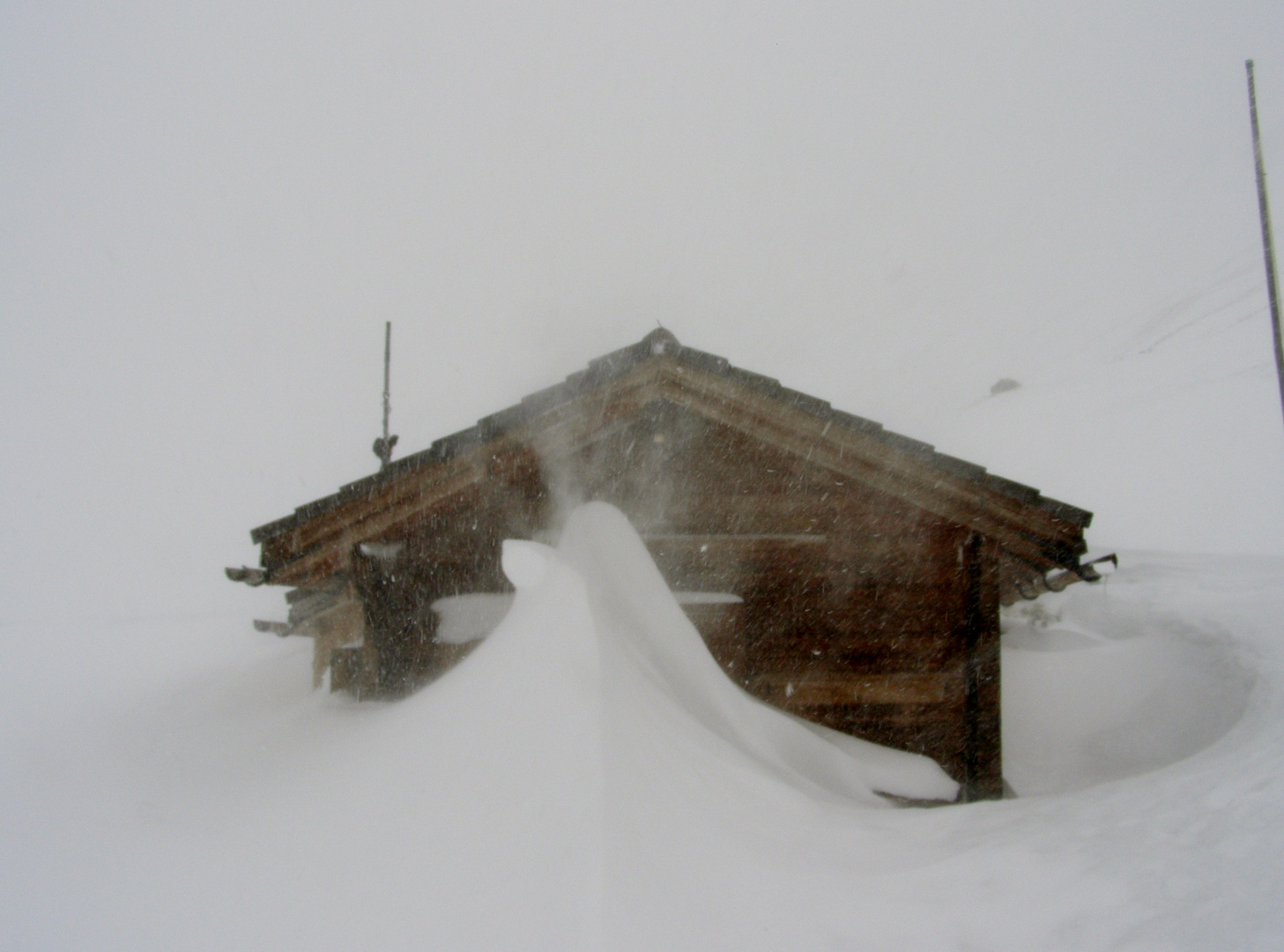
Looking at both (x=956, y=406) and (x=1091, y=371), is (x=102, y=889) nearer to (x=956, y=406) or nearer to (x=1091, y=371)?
(x=1091, y=371)

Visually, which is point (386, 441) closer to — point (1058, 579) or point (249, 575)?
point (249, 575)

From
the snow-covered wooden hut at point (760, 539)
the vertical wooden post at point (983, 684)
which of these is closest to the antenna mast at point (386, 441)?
the snow-covered wooden hut at point (760, 539)

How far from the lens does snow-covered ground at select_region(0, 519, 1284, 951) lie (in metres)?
2.03

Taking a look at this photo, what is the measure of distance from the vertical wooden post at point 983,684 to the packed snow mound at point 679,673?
0.81ft

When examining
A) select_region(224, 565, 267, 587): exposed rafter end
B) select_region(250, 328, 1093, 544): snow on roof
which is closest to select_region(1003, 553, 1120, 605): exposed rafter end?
select_region(250, 328, 1093, 544): snow on roof

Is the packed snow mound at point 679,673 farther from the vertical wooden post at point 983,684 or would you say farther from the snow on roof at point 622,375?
the snow on roof at point 622,375

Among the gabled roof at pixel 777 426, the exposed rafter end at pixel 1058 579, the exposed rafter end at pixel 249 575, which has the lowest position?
the exposed rafter end at pixel 249 575

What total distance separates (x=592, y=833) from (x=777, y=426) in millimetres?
3057

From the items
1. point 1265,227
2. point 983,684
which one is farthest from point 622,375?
point 1265,227

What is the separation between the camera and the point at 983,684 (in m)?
4.63

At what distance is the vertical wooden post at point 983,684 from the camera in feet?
15.0

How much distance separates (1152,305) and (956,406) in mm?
19500

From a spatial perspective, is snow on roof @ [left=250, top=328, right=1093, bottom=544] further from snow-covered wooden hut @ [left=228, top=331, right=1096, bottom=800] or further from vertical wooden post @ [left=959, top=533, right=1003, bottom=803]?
vertical wooden post @ [left=959, top=533, right=1003, bottom=803]

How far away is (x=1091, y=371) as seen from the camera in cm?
4600
